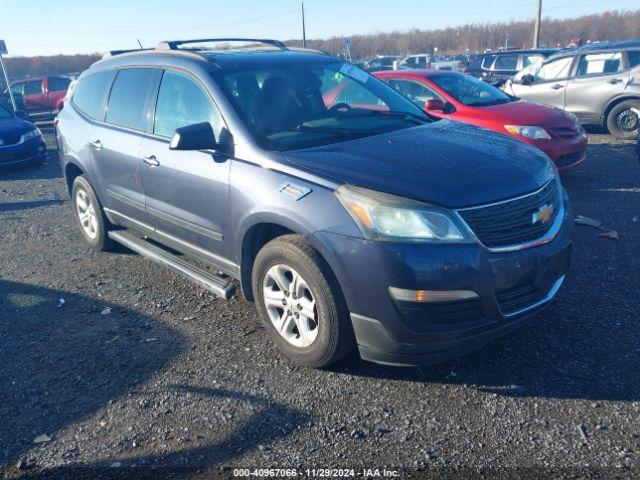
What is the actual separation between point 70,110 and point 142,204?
6.37 ft

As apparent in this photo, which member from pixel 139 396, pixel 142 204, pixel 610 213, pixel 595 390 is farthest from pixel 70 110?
pixel 610 213

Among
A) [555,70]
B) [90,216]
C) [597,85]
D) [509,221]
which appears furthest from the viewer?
[555,70]

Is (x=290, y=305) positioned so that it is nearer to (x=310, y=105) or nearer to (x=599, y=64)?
(x=310, y=105)

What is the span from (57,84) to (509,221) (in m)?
21.8

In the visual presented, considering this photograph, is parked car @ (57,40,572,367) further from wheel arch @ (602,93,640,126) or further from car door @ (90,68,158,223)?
wheel arch @ (602,93,640,126)

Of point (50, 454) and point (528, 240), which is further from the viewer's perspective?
point (528, 240)

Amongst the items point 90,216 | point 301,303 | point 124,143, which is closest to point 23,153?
point 90,216

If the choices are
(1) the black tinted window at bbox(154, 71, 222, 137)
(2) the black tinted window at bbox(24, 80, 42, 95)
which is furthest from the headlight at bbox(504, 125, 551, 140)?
(2) the black tinted window at bbox(24, 80, 42, 95)

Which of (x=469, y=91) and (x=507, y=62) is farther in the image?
(x=507, y=62)

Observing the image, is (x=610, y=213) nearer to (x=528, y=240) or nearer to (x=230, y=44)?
(x=528, y=240)

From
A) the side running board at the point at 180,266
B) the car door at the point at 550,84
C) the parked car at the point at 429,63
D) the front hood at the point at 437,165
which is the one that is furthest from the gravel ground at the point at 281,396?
the parked car at the point at 429,63

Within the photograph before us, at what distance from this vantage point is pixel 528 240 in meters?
3.22

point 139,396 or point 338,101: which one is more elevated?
point 338,101

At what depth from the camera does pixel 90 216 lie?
599 centimetres
